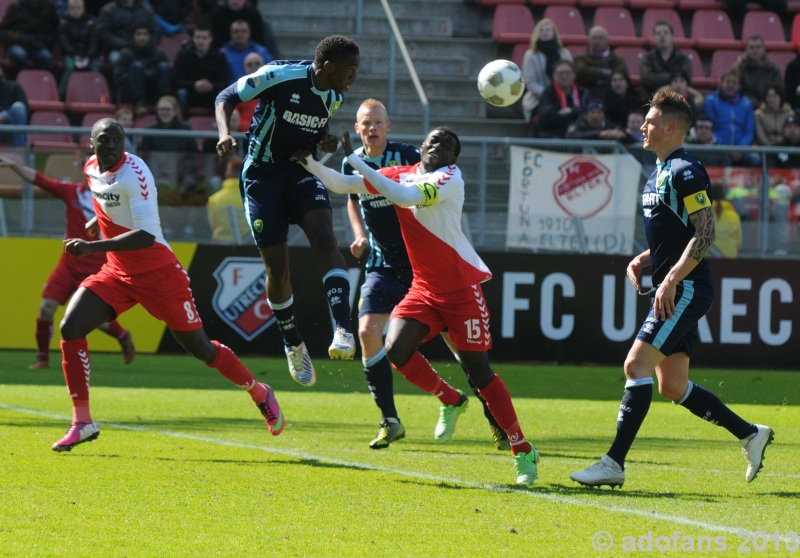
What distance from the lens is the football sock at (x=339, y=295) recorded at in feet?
27.1

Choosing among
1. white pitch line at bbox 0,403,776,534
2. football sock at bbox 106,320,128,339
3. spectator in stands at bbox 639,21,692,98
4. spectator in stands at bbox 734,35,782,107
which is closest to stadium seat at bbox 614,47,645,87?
spectator in stands at bbox 639,21,692,98

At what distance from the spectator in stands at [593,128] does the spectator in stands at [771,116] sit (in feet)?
8.03

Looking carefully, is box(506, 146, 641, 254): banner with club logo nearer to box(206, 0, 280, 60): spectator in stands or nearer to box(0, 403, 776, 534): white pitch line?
box(206, 0, 280, 60): spectator in stands

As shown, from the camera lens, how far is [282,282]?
8.84 m

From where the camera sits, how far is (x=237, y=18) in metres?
18.9

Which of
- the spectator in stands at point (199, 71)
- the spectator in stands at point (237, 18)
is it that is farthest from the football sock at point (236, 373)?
the spectator in stands at point (237, 18)

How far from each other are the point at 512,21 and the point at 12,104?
8.35 m

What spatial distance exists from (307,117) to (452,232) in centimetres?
136

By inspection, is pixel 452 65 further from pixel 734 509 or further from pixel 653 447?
pixel 734 509

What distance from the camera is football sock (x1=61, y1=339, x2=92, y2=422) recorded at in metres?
8.26

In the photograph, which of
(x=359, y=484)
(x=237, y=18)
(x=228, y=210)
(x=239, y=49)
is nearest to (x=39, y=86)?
(x=239, y=49)

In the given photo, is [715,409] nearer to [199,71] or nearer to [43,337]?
[43,337]

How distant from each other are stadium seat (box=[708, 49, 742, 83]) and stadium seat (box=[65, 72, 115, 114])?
9.79 meters

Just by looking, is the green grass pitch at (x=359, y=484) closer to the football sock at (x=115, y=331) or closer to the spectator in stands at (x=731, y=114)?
the football sock at (x=115, y=331)
